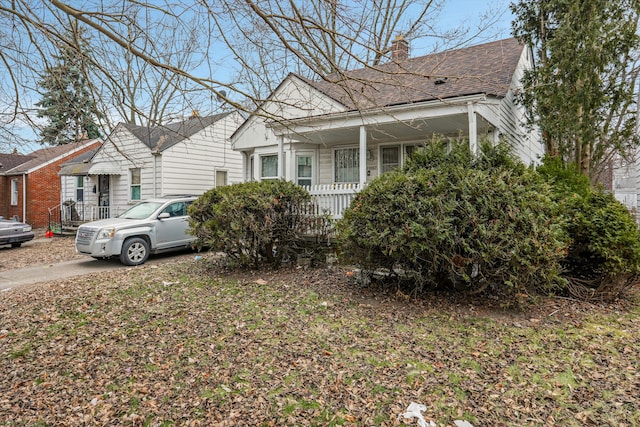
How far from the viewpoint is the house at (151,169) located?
48.1 feet

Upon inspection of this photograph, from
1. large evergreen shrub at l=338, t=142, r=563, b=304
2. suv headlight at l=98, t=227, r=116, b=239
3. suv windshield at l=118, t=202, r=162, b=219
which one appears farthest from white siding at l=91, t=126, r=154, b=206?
large evergreen shrub at l=338, t=142, r=563, b=304

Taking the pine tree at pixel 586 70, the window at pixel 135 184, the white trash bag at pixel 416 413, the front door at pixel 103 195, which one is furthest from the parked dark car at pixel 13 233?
the pine tree at pixel 586 70

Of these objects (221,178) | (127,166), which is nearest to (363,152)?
(221,178)

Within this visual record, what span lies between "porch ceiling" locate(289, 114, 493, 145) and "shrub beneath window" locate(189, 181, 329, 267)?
1767mm

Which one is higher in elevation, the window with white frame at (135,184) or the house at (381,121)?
the house at (381,121)

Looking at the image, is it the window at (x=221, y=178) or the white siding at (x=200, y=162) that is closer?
the white siding at (x=200, y=162)

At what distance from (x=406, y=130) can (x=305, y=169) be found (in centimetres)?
380

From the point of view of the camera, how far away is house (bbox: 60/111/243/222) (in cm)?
1466

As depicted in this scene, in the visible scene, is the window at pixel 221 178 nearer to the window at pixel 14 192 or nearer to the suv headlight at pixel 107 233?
the suv headlight at pixel 107 233

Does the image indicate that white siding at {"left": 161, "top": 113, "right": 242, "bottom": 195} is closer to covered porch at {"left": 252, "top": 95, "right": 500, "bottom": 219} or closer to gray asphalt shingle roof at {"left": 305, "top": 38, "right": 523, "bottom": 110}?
covered porch at {"left": 252, "top": 95, "right": 500, "bottom": 219}

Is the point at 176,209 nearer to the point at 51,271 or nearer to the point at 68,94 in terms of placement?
the point at 51,271

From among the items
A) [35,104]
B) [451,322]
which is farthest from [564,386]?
[35,104]

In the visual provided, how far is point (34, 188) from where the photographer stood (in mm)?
21047

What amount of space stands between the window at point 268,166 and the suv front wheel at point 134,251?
16.0 feet
